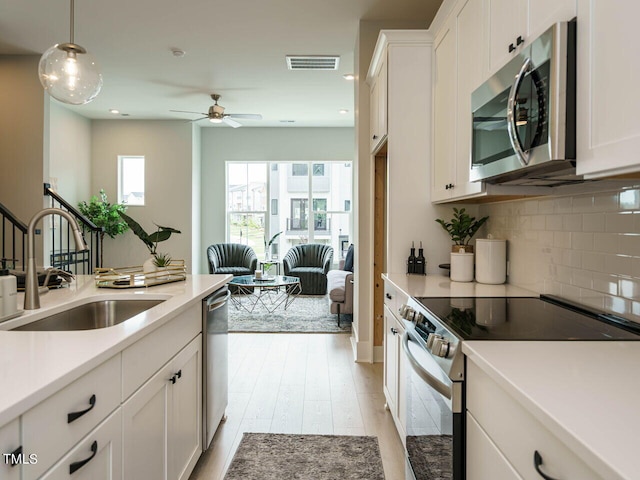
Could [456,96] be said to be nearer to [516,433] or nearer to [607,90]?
[607,90]

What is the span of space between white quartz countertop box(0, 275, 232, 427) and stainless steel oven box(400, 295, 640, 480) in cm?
95

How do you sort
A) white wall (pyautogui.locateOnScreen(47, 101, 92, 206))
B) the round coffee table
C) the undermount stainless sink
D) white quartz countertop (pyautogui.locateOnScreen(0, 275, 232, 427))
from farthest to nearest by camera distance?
white wall (pyautogui.locateOnScreen(47, 101, 92, 206))
the round coffee table
the undermount stainless sink
white quartz countertop (pyautogui.locateOnScreen(0, 275, 232, 427))

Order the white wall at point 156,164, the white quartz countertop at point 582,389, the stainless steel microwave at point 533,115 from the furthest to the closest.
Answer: the white wall at point 156,164 < the stainless steel microwave at point 533,115 < the white quartz countertop at point 582,389

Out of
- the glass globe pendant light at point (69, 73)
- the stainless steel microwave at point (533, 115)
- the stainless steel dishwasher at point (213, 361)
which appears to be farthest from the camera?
the glass globe pendant light at point (69, 73)

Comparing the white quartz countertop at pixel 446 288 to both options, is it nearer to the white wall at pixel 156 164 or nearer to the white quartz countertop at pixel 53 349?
the white quartz countertop at pixel 53 349

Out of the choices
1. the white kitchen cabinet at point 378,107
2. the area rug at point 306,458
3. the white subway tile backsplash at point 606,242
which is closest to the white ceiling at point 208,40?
the white kitchen cabinet at point 378,107

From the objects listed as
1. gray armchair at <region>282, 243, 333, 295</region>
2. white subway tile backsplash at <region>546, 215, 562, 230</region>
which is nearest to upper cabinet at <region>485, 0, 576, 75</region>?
white subway tile backsplash at <region>546, 215, 562, 230</region>

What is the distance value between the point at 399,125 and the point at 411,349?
1.63 m

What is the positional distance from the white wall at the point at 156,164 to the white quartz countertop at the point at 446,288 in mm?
5919

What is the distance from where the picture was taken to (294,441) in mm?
2459

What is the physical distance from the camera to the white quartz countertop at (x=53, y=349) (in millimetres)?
843

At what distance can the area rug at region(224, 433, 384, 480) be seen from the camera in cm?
212

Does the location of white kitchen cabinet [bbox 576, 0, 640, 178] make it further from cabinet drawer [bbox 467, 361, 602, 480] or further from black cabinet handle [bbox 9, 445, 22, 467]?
black cabinet handle [bbox 9, 445, 22, 467]

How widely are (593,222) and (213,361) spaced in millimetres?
1883
